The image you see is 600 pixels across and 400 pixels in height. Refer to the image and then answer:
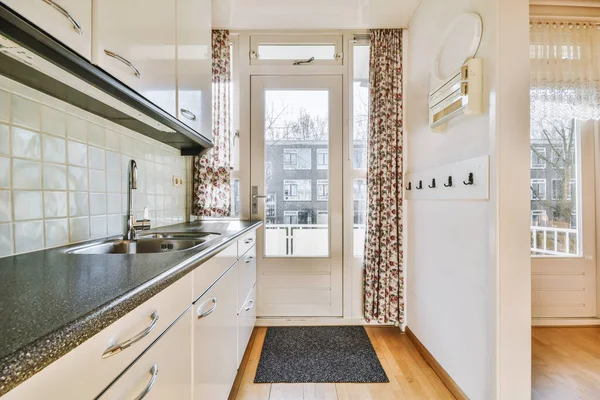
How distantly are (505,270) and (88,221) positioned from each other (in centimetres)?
186

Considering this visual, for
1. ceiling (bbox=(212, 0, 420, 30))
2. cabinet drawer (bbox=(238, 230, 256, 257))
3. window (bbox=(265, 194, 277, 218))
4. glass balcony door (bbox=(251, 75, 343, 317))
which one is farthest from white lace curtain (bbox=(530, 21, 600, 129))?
cabinet drawer (bbox=(238, 230, 256, 257))

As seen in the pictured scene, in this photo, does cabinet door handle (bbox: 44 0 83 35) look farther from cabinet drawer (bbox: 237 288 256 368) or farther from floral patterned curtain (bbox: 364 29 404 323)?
floral patterned curtain (bbox: 364 29 404 323)

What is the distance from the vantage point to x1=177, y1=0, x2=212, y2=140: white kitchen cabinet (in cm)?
141

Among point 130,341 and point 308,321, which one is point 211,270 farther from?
point 308,321

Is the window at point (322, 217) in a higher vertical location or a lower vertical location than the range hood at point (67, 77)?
lower

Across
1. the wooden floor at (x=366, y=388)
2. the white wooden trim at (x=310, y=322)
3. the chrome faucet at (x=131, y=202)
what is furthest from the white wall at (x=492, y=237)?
the chrome faucet at (x=131, y=202)

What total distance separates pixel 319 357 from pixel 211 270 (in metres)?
1.26

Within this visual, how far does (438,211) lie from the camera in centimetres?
173

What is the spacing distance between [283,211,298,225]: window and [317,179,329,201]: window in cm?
26

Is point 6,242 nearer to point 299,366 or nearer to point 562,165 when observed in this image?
point 299,366

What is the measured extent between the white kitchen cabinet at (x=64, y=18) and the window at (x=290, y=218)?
1751mm

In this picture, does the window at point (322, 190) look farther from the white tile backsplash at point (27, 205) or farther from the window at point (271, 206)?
the white tile backsplash at point (27, 205)

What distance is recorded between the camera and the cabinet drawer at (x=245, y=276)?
5.16 ft

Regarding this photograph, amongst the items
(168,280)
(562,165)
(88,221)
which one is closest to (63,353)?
(168,280)
